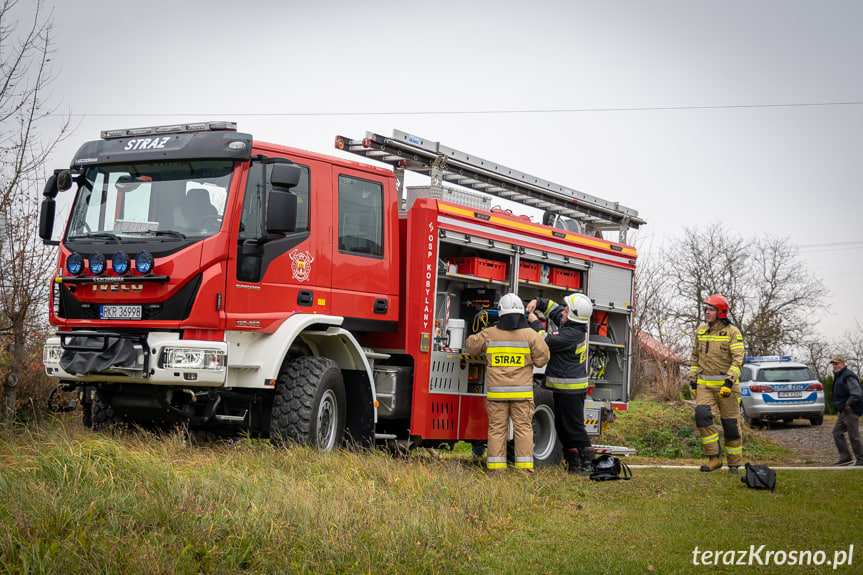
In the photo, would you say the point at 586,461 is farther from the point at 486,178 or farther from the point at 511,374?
the point at 486,178

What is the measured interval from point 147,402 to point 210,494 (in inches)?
94.1

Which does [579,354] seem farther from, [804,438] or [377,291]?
[804,438]

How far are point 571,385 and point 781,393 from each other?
516 inches

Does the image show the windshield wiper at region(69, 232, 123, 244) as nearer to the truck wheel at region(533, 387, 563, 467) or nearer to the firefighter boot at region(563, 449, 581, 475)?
the truck wheel at region(533, 387, 563, 467)

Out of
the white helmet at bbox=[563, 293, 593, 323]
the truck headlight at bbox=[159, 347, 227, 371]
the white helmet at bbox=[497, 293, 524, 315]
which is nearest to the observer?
the truck headlight at bbox=[159, 347, 227, 371]

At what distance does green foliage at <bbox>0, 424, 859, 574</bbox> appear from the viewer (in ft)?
16.5

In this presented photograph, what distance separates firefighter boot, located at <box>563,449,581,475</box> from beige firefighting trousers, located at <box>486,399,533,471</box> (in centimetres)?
116

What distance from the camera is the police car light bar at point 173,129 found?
8141 millimetres

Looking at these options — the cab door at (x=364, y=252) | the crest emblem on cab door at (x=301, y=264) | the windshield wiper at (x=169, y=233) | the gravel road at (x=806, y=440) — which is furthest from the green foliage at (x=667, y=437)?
the windshield wiper at (x=169, y=233)

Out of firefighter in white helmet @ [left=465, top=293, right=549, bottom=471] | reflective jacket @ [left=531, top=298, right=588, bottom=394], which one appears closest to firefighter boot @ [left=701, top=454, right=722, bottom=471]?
reflective jacket @ [left=531, top=298, right=588, bottom=394]

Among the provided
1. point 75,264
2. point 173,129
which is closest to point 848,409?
point 173,129

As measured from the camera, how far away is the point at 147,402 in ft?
26.1

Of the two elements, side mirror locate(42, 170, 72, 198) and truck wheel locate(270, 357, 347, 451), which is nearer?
truck wheel locate(270, 357, 347, 451)

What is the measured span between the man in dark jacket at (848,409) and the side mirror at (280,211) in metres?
9.34
